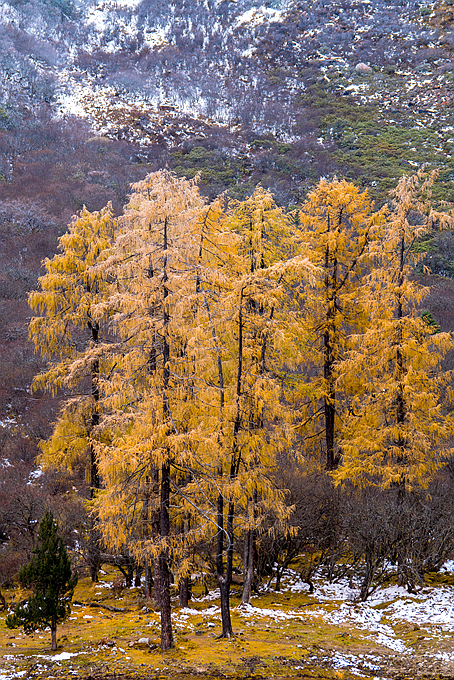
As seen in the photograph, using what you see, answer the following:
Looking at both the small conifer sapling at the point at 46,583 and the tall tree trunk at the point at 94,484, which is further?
the tall tree trunk at the point at 94,484

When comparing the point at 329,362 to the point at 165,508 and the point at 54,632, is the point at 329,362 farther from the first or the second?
the point at 54,632

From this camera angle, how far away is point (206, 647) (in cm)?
902

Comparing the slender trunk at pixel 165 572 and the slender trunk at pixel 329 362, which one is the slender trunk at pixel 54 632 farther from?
the slender trunk at pixel 329 362

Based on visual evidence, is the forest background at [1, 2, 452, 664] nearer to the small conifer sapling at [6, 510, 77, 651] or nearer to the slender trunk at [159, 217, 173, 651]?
the slender trunk at [159, 217, 173, 651]

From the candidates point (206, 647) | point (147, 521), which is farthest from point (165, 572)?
point (206, 647)

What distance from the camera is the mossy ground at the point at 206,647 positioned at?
802 centimetres

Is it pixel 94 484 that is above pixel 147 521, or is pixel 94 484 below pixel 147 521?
below

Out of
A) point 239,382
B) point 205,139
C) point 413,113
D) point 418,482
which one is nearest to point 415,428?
point 418,482

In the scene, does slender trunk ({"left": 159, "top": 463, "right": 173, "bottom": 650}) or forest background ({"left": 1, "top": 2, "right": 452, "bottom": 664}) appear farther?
forest background ({"left": 1, "top": 2, "right": 452, "bottom": 664})

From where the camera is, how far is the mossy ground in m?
8.02

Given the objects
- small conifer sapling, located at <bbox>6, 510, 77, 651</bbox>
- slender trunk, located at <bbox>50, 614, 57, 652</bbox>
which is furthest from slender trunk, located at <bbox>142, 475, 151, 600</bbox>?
slender trunk, located at <bbox>50, 614, 57, 652</bbox>

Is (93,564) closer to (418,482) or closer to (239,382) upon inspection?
(239,382)

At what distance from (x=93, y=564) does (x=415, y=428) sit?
914 centimetres

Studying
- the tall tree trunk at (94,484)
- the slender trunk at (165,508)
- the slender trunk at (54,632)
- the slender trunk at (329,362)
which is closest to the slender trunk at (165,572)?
the slender trunk at (165,508)
